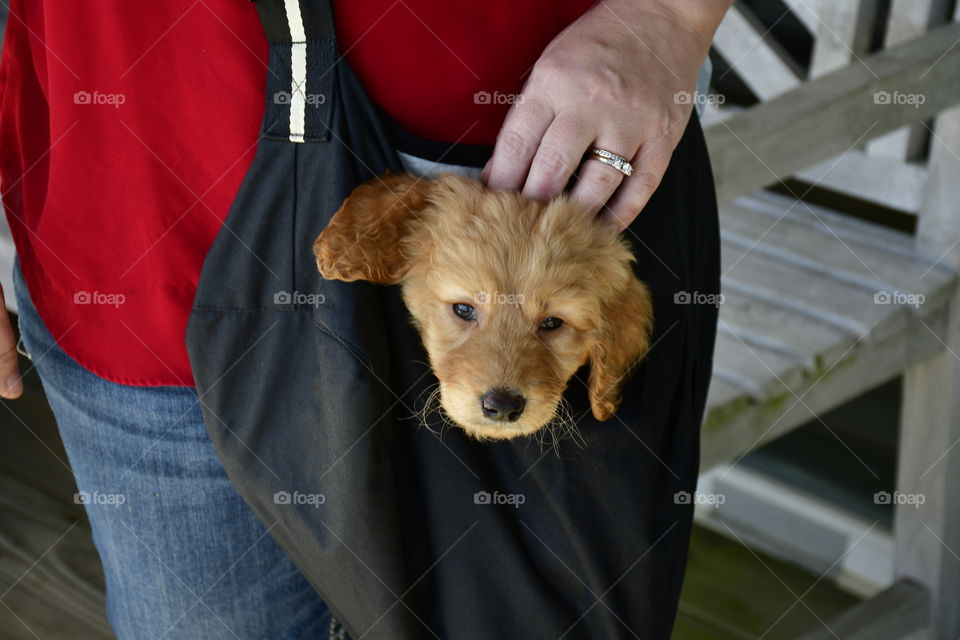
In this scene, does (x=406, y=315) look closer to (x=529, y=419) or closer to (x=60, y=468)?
(x=529, y=419)

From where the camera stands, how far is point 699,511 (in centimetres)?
335

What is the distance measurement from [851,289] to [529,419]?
1.48m

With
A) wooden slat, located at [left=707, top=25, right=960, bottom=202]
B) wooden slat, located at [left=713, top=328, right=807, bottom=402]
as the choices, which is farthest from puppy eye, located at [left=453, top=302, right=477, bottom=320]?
wooden slat, located at [left=713, top=328, right=807, bottom=402]

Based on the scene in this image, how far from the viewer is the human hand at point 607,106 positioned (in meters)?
0.92

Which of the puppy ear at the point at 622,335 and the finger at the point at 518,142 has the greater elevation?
the finger at the point at 518,142

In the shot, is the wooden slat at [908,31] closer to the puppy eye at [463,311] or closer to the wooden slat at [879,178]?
the wooden slat at [879,178]

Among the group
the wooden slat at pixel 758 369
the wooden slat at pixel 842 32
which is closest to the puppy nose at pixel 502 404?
the wooden slat at pixel 758 369

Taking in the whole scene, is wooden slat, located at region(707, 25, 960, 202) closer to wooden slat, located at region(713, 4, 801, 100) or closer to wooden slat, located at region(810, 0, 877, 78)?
wooden slat, located at region(810, 0, 877, 78)

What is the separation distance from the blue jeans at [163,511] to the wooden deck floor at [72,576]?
1.58 metres

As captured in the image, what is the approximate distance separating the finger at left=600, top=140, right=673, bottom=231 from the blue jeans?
56cm

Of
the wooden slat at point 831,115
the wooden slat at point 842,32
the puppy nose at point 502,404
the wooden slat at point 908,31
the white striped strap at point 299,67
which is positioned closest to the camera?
the white striped strap at point 299,67

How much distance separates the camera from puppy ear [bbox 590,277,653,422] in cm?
105

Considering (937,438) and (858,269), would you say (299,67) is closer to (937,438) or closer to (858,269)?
(858,269)

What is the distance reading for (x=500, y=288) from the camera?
1029 mm
